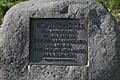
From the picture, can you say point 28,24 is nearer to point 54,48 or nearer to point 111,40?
point 54,48

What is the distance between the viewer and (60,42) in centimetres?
434

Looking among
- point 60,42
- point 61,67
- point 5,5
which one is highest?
point 60,42

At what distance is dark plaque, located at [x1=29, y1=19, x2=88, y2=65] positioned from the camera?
4320 mm

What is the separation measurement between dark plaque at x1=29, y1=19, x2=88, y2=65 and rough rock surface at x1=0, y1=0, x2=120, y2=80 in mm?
70

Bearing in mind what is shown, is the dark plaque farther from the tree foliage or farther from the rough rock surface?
the tree foliage

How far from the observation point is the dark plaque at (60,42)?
432cm

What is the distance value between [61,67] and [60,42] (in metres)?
0.31

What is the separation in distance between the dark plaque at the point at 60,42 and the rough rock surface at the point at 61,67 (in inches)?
2.8

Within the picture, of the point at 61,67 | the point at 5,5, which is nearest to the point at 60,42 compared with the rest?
the point at 61,67

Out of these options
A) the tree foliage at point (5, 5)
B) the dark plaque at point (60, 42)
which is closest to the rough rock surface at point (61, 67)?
the dark plaque at point (60, 42)

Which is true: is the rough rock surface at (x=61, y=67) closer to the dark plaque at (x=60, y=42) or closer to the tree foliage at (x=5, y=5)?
the dark plaque at (x=60, y=42)

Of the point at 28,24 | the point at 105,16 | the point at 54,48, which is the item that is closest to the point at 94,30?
the point at 105,16

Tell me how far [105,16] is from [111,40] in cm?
30

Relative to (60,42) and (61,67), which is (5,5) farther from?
(61,67)
